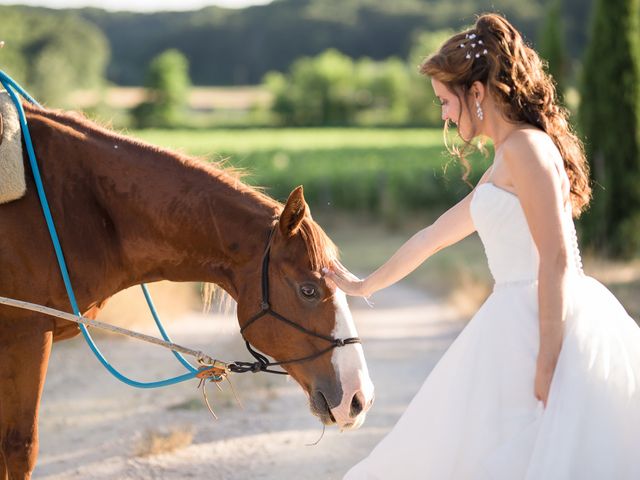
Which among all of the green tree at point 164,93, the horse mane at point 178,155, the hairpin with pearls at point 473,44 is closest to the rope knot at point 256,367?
the horse mane at point 178,155

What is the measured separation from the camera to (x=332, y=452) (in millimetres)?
5305

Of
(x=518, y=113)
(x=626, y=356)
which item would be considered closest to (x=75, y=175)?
(x=518, y=113)

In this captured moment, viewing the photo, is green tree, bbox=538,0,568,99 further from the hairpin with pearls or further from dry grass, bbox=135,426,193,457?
the hairpin with pearls

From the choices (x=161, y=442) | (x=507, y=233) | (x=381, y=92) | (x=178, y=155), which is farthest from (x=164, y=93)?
(x=507, y=233)

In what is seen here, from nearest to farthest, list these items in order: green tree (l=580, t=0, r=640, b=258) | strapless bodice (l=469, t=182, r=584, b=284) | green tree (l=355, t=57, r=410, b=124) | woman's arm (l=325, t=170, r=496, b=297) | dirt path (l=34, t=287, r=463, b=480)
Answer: strapless bodice (l=469, t=182, r=584, b=284) < woman's arm (l=325, t=170, r=496, b=297) < dirt path (l=34, t=287, r=463, b=480) < green tree (l=580, t=0, r=640, b=258) < green tree (l=355, t=57, r=410, b=124)

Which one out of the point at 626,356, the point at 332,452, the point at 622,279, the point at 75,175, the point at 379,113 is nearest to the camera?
the point at 626,356

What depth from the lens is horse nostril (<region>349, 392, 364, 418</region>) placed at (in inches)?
124

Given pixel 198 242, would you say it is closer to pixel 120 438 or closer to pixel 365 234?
pixel 120 438

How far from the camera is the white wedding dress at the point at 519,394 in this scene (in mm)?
2506

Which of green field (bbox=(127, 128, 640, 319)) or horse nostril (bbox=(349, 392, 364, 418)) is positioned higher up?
horse nostril (bbox=(349, 392, 364, 418))

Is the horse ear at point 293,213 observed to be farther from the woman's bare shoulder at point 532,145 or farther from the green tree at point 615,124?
the green tree at point 615,124

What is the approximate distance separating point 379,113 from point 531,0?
5982cm

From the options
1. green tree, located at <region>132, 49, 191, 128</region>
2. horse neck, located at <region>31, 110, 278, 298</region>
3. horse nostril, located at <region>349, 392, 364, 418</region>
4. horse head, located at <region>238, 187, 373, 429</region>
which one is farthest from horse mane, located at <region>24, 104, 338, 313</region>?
green tree, located at <region>132, 49, 191, 128</region>

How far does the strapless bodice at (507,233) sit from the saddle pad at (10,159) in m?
1.79
